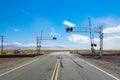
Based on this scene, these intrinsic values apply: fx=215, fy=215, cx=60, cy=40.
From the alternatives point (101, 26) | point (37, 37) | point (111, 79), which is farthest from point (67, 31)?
point (111, 79)

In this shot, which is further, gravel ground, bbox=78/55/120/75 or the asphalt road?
gravel ground, bbox=78/55/120/75

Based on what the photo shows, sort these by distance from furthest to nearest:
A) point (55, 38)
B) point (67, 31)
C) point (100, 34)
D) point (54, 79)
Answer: point (55, 38) < point (67, 31) < point (100, 34) < point (54, 79)

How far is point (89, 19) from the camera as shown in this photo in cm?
6406

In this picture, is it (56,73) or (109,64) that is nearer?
(56,73)

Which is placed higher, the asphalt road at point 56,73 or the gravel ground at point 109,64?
the asphalt road at point 56,73

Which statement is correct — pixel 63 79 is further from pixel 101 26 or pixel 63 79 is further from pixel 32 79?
pixel 101 26

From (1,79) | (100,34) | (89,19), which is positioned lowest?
(1,79)

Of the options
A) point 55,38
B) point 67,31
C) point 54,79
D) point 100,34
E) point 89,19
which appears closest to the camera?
point 54,79

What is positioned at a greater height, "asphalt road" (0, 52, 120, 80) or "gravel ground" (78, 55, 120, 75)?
"asphalt road" (0, 52, 120, 80)

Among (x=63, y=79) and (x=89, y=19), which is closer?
(x=63, y=79)

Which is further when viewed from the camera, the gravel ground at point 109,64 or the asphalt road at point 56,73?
the gravel ground at point 109,64

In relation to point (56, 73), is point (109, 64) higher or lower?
lower

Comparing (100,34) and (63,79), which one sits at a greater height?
(100,34)

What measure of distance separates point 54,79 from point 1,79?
302cm
